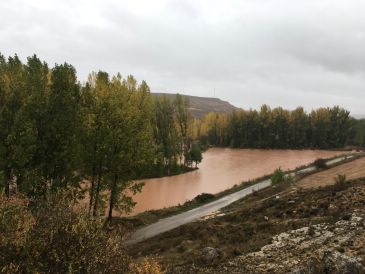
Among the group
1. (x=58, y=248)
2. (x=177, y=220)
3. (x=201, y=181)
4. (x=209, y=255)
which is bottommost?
(x=201, y=181)

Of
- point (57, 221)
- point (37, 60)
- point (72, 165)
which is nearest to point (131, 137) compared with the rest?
point (72, 165)

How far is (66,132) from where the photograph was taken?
26406 millimetres

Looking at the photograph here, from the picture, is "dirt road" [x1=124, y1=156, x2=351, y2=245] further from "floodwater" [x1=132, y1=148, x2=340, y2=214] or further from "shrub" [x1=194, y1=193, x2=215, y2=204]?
"floodwater" [x1=132, y1=148, x2=340, y2=214]

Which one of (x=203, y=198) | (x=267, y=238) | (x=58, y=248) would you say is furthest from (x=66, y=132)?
(x=203, y=198)

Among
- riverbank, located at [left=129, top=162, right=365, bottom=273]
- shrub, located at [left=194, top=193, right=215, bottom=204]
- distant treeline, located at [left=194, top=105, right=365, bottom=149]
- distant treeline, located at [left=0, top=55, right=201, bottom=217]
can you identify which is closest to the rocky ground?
riverbank, located at [left=129, top=162, right=365, bottom=273]

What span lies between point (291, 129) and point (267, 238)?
11634 cm

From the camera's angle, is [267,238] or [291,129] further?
[291,129]

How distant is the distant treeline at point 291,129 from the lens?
129375 mm

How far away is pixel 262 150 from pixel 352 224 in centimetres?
10943

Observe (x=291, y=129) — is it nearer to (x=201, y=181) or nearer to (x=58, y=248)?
(x=201, y=181)

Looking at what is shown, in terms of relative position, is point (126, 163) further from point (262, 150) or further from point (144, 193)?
point (262, 150)

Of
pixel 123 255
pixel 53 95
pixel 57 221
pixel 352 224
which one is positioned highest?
pixel 53 95

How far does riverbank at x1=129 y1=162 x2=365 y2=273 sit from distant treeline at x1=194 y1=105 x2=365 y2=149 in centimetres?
10239

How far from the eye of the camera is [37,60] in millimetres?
28734
